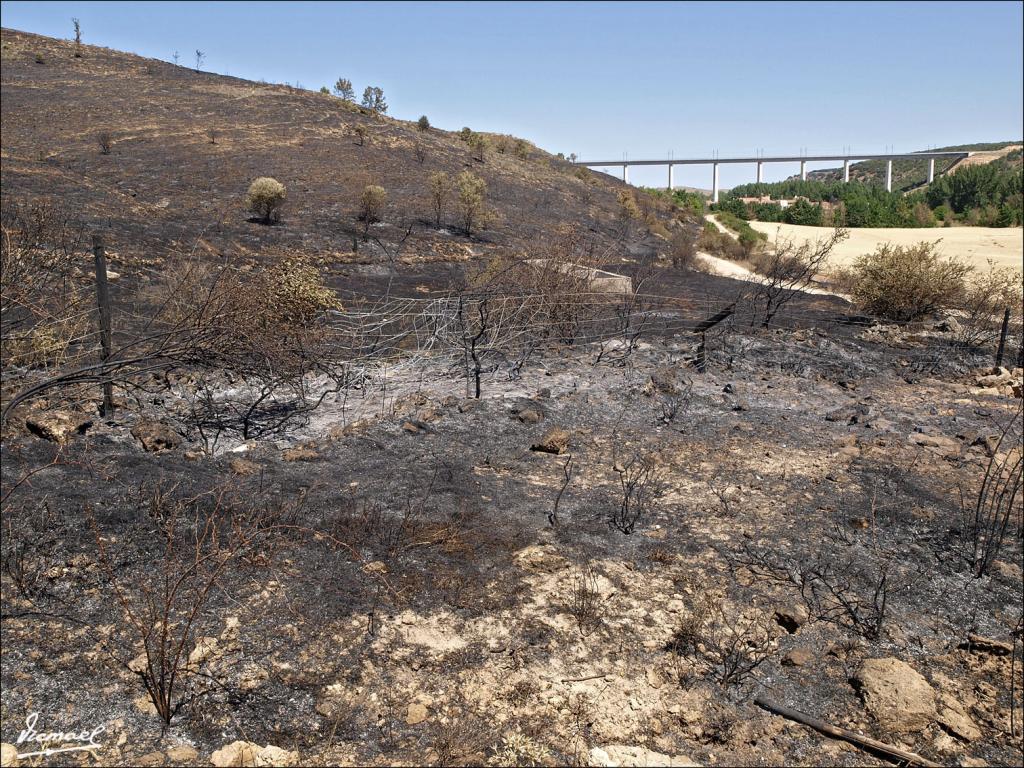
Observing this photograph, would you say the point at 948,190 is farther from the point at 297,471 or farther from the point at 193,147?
the point at 297,471

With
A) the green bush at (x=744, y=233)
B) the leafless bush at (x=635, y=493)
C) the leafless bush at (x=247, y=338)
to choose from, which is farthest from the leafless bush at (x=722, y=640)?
the green bush at (x=744, y=233)

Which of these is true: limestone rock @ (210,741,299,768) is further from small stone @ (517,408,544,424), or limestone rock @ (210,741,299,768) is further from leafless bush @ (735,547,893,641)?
small stone @ (517,408,544,424)

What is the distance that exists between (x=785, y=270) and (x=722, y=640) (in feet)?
39.8

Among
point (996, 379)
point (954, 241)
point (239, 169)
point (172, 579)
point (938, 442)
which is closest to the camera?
point (172, 579)

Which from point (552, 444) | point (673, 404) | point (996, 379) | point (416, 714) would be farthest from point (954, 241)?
point (416, 714)

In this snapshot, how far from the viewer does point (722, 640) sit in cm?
396

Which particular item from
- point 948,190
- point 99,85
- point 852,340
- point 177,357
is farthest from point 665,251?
point 948,190

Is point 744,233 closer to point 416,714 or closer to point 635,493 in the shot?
point 635,493

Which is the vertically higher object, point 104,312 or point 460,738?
point 104,312

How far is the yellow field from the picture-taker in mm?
27281

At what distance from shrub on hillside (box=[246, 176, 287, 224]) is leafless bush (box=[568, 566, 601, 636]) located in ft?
53.0

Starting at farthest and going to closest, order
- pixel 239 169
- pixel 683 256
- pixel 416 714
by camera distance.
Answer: pixel 239 169 → pixel 683 256 → pixel 416 714

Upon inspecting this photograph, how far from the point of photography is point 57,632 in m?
3.68

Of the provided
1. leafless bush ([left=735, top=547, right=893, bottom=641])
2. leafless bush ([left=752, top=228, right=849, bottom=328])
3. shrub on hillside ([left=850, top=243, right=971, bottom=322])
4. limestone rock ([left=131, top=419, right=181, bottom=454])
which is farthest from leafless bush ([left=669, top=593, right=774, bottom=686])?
shrub on hillside ([left=850, top=243, right=971, bottom=322])
